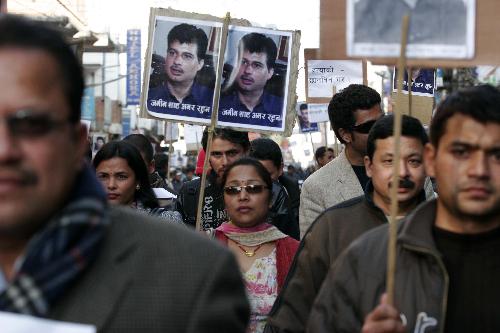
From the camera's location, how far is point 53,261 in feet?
6.58

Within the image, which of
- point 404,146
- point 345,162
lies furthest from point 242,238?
point 404,146

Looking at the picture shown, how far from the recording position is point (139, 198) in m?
6.12

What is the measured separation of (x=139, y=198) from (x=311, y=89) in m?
5.59

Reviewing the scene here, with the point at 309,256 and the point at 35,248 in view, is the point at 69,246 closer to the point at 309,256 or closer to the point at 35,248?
the point at 35,248

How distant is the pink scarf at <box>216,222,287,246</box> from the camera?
18.1 ft

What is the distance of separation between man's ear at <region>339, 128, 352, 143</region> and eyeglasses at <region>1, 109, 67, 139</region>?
163 inches

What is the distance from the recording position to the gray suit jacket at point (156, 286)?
208cm

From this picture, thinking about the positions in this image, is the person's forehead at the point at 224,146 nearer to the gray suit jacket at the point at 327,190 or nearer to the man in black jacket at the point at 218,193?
the man in black jacket at the point at 218,193

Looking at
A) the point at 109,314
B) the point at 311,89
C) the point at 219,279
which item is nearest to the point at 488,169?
the point at 219,279

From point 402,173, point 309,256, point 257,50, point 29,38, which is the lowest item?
point 309,256

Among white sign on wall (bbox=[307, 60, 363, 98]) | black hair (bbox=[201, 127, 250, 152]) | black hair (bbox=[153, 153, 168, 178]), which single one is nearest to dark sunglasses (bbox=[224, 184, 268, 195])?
black hair (bbox=[201, 127, 250, 152])

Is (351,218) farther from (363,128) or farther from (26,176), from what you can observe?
(26,176)

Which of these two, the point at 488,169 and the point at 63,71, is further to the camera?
the point at 488,169

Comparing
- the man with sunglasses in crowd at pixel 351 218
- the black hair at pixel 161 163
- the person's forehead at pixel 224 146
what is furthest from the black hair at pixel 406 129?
the black hair at pixel 161 163
